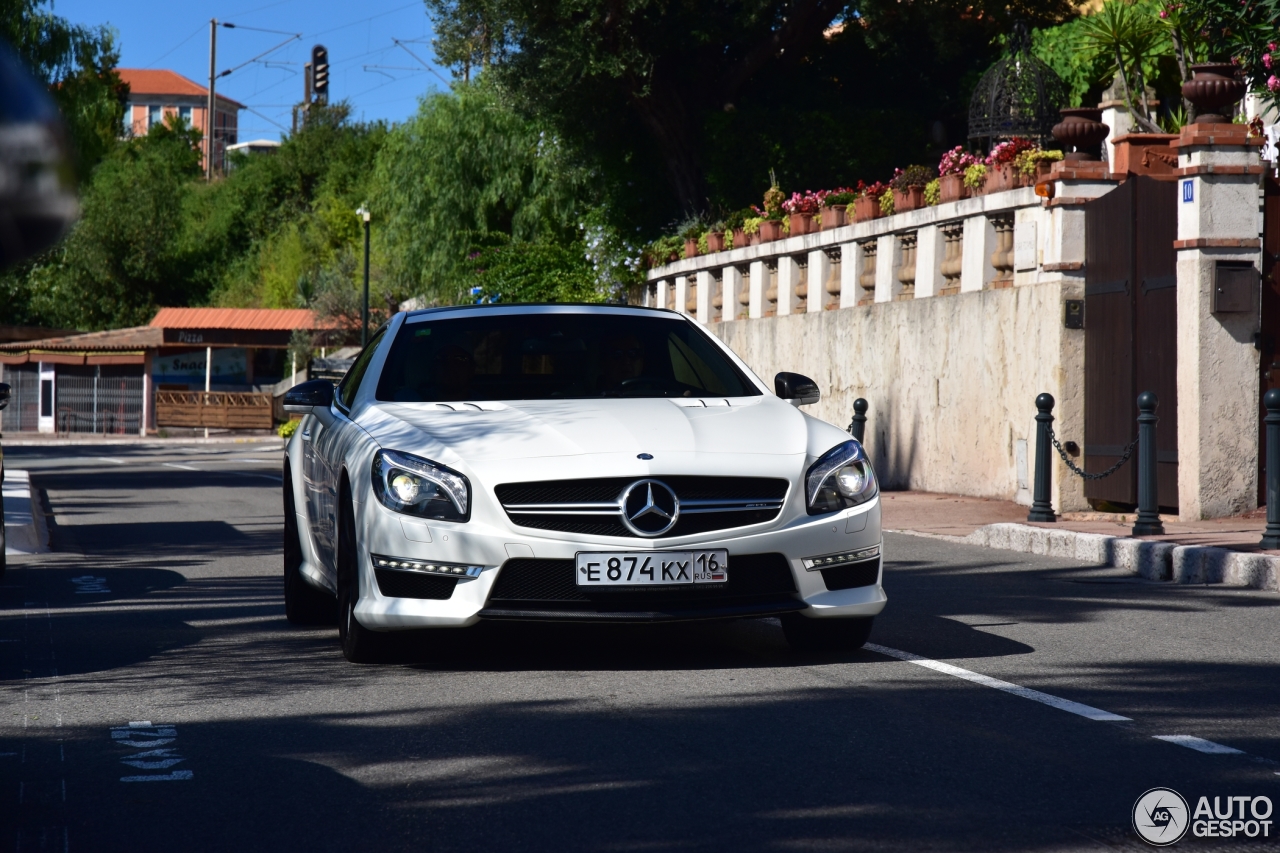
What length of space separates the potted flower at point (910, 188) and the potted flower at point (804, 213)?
9.25ft

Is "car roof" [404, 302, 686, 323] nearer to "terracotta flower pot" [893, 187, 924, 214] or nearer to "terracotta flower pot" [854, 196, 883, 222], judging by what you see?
"terracotta flower pot" [893, 187, 924, 214]

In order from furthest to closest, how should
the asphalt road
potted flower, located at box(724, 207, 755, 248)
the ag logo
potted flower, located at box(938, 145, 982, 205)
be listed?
potted flower, located at box(724, 207, 755, 248) → potted flower, located at box(938, 145, 982, 205) → the asphalt road → the ag logo

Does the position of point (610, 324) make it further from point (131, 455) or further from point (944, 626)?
point (131, 455)

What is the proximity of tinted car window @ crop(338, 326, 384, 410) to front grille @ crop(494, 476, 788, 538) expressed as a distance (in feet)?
5.20

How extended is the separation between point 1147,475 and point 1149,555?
1.09 m

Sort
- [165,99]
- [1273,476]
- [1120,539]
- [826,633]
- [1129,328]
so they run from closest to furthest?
[826,633] < [1273,476] < [1120,539] < [1129,328] < [165,99]

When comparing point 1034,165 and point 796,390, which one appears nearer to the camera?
point 796,390

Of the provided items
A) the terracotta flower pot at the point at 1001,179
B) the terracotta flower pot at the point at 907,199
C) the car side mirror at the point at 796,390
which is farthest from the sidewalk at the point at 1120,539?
the terracotta flower pot at the point at 907,199

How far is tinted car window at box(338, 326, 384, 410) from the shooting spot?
7.81 m

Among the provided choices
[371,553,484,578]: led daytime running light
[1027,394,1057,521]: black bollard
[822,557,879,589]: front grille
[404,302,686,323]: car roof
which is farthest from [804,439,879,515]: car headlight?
[1027,394,1057,521]: black bollard

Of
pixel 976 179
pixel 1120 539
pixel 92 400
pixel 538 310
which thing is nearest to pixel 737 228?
pixel 976 179

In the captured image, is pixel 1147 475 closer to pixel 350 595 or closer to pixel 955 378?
pixel 955 378

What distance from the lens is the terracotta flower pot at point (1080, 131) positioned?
51.8 feet

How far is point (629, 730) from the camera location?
17.7 ft
